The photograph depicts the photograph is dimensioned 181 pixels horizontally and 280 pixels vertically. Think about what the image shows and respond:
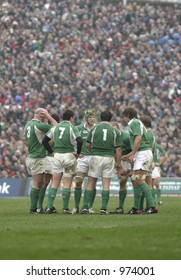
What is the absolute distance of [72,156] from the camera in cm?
2241

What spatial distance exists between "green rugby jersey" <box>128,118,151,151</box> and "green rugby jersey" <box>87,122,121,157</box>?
52 cm

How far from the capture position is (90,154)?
902 inches

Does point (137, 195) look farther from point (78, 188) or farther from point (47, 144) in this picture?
point (47, 144)

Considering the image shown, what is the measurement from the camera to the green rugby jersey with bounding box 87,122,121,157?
72.4 feet

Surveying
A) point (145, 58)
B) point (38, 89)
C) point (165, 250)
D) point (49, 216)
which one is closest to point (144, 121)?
point (49, 216)

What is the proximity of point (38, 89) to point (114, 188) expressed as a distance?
8.66 m

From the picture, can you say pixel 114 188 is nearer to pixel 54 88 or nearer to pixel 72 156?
pixel 54 88

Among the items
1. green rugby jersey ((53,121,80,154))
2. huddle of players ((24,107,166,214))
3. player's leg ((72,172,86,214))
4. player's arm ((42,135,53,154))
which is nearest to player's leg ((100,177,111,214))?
huddle of players ((24,107,166,214))

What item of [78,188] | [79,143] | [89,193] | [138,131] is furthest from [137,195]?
[78,188]

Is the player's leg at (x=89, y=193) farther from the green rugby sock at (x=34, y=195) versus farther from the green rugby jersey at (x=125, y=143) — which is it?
the green rugby jersey at (x=125, y=143)

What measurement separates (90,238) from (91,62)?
3499 centimetres

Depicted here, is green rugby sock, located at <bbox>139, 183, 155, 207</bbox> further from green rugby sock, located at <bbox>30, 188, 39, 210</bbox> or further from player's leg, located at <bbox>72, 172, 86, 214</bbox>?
green rugby sock, located at <bbox>30, 188, 39, 210</bbox>

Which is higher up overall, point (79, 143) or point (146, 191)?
point (79, 143)

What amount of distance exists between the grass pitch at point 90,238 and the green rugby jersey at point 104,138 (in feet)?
8.06
